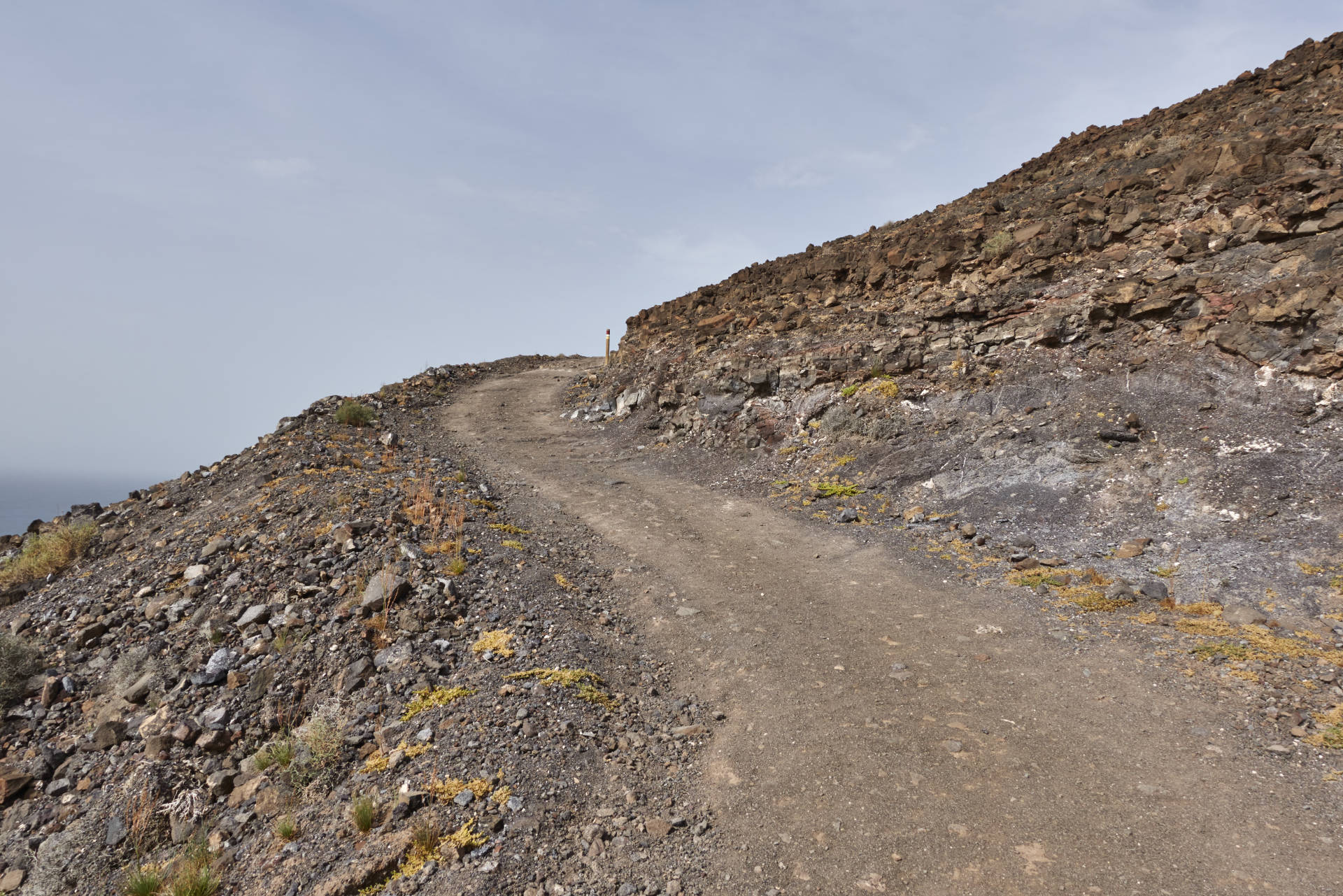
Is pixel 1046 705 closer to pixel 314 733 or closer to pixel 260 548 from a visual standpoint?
pixel 314 733

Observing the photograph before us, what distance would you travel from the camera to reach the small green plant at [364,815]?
195 inches

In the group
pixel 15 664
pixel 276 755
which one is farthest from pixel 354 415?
pixel 276 755

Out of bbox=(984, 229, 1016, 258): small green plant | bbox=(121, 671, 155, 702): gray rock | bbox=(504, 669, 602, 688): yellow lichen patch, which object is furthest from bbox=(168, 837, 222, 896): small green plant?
bbox=(984, 229, 1016, 258): small green plant

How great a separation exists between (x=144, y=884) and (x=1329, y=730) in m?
9.96

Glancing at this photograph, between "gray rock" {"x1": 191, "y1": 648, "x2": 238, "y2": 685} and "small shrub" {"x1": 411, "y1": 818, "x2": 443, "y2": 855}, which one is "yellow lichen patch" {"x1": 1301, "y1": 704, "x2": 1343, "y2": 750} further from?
"gray rock" {"x1": 191, "y1": 648, "x2": 238, "y2": 685}

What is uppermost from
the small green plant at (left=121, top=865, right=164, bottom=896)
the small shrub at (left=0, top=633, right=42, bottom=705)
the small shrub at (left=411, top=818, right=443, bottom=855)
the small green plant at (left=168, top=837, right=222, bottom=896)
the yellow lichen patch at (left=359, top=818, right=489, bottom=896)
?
the small shrub at (left=0, top=633, right=42, bottom=705)

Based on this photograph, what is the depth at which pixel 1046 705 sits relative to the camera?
19.6 feet

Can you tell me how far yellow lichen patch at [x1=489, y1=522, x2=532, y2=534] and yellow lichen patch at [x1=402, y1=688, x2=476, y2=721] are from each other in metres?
4.36

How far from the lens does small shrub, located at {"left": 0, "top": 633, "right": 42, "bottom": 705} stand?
8172 mm

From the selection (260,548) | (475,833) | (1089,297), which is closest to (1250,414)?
(1089,297)

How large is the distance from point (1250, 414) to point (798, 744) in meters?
9.72

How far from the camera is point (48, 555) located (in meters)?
12.2

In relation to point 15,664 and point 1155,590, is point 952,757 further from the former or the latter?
point 15,664

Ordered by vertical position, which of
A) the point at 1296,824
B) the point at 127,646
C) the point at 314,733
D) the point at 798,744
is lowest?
the point at 1296,824
